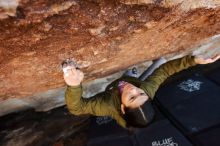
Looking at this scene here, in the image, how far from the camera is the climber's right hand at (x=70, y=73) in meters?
2.09

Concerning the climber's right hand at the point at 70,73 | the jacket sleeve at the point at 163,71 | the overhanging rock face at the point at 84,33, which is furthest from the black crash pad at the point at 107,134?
the climber's right hand at the point at 70,73

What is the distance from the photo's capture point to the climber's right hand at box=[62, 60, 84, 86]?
6.85ft

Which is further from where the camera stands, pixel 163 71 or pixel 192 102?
pixel 192 102

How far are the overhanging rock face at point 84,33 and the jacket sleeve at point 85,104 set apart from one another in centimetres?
21

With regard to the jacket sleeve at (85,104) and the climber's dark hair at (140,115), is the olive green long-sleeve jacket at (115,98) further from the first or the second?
the climber's dark hair at (140,115)

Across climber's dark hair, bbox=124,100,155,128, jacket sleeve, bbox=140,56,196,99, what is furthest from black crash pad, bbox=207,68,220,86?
climber's dark hair, bbox=124,100,155,128

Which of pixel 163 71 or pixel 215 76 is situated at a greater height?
pixel 163 71

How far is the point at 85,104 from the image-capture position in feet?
8.87

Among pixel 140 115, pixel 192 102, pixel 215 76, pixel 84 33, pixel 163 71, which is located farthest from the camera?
pixel 215 76

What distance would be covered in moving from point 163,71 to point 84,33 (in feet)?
4.81

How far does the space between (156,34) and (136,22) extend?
1.40ft

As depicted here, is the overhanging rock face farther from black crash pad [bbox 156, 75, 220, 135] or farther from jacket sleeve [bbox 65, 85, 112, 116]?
black crash pad [bbox 156, 75, 220, 135]

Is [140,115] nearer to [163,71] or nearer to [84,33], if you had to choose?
[163,71]

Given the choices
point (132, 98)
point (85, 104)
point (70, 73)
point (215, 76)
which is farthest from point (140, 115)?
point (215, 76)
